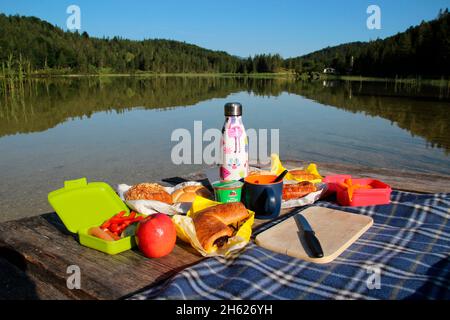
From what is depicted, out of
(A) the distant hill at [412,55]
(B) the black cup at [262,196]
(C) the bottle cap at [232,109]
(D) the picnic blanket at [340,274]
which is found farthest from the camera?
(A) the distant hill at [412,55]

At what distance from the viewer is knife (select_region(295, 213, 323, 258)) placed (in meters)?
1.77

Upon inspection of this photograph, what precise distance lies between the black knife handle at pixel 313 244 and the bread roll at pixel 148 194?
41.4 inches

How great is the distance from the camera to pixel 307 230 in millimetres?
1983

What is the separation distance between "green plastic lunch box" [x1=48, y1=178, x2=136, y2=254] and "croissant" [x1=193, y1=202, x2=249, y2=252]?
1.25 feet

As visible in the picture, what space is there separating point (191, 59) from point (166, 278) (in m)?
158

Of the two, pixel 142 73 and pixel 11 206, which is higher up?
pixel 142 73

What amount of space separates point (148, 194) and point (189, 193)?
0.30m

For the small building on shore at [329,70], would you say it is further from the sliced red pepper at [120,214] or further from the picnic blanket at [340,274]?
the sliced red pepper at [120,214]

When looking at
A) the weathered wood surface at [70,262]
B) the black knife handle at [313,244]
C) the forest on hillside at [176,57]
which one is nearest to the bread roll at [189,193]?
the weathered wood surface at [70,262]

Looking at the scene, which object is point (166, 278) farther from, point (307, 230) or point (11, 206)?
point (11, 206)

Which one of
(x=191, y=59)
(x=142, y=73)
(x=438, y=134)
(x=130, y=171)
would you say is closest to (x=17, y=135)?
(x=130, y=171)

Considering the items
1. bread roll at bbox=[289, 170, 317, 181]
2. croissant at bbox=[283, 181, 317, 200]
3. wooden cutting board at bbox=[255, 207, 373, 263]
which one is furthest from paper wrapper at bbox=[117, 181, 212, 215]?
bread roll at bbox=[289, 170, 317, 181]

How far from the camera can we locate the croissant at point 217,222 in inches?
74.0

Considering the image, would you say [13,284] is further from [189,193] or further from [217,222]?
[217,222]
